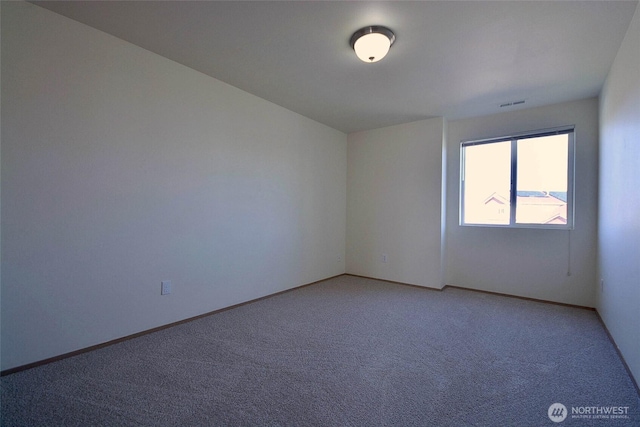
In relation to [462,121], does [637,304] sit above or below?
below

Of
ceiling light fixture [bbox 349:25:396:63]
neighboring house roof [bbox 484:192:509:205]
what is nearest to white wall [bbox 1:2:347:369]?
ceiling light fixture [bbox 349:25:396:63]

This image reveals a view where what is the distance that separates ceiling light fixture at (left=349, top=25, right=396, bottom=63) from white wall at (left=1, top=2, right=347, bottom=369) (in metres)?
1.64

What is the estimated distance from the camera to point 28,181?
6.31ft

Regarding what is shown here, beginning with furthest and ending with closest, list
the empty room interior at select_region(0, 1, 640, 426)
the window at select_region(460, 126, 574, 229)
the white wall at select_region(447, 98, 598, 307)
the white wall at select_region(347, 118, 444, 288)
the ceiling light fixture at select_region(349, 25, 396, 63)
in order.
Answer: the white wall at select_region(347, 118, 444, 288) → the window at select_region(460, 126, 574, 229) → the white wall at select_region(447, 98, 598, 307) → the ceiling light fixture at select_region(349, 25, 396, 63) → the empty room interior at select_region(0, 1, 640, 426)

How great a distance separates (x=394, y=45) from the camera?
7.64 feet

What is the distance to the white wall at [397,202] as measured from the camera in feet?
13.6

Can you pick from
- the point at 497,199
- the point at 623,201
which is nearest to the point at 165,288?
the point at 623,201

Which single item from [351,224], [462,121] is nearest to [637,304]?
[462,121]

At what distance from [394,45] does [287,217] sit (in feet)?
7.92

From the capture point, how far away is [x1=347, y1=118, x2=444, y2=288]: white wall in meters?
4.14

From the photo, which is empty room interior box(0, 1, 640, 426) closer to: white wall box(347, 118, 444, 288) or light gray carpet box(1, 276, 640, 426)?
light gray carpet box(1, 276, 640, 426)

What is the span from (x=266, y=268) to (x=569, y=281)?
3765mm

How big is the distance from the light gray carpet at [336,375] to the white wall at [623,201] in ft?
0.88

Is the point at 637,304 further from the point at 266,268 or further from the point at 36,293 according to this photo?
the point at 36,293
